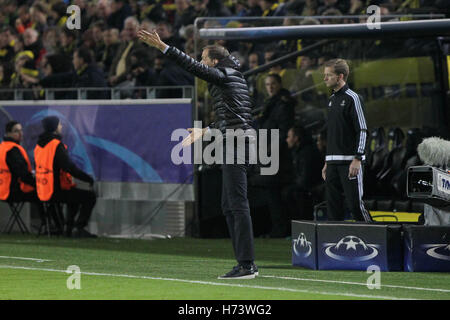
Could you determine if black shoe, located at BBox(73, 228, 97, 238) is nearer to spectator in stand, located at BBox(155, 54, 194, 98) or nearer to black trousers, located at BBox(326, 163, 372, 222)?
spectator in stand, located at BBox(155, 54, 194, 98)

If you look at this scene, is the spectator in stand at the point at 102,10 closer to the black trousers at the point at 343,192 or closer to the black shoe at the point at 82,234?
the black shoe at the point at 82,234

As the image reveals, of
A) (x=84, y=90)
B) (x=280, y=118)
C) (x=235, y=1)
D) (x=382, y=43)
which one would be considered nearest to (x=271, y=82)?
(x=280, y=118)

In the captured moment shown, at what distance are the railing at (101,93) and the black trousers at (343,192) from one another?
4.48m

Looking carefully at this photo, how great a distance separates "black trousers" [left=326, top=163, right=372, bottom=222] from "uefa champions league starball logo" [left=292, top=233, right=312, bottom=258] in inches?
25.2

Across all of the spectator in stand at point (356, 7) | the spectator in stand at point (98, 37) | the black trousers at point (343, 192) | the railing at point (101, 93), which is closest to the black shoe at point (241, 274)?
the black trousers at point (343, 192)

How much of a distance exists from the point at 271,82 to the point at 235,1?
170 inches

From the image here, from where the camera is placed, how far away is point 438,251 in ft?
32.2

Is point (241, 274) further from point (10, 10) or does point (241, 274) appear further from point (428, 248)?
point (10, 10)

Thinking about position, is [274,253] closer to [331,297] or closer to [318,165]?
[318,165]

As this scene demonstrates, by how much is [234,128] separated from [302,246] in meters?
1.76

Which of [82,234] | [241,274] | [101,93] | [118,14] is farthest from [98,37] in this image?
[241,274]

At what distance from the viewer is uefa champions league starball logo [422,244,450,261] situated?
980 cm

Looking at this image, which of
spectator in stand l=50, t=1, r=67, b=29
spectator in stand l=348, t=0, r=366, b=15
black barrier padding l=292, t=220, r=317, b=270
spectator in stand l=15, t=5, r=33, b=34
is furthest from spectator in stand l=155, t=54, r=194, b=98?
spectator in stand l=15, t=5, r=33, b=34

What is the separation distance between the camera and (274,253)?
500 inches
